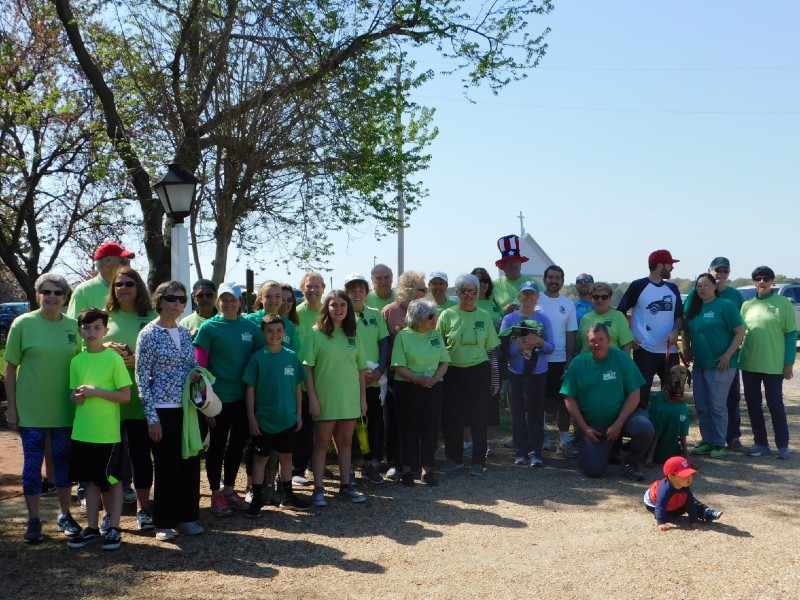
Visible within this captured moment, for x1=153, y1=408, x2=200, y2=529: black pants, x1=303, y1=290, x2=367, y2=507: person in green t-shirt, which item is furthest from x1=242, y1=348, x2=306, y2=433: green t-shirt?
x1=153, y1=408, x2=200, y2=529: black pants

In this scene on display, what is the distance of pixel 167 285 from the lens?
18.4 ft

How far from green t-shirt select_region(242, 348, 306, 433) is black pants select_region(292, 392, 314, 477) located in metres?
0.76

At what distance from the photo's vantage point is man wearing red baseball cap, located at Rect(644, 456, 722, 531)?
5.67m

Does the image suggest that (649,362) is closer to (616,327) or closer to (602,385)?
(616,327)

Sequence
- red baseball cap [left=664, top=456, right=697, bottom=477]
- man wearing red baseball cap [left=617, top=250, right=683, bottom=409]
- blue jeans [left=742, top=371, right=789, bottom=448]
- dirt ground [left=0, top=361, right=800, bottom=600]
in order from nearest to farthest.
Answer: dirt ground [left=0, top=361, right=800, bottom=600] → red baseball cap [left=664, top=456, right=697, bottom=477] → blue jeans [left=742, top=371, right=789, bottom=448] → man wearing red baseball cap [left=617, top=250, right=683, bottom=409]

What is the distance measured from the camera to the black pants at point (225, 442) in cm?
629

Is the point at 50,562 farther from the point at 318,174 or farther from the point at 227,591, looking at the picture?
the point at 318,174

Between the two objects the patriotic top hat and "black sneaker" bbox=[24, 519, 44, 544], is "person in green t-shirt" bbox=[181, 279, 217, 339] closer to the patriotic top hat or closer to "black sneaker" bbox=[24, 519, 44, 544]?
"black sneaker" bbox=[24, 519, 44, 544]

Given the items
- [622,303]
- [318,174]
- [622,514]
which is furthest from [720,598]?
[318,174]

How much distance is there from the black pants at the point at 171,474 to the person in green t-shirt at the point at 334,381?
1183mm

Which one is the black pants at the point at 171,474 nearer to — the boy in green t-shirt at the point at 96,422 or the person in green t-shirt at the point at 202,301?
the boy in green t-shirt at the point at 96,422

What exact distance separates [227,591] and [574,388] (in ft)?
13.2

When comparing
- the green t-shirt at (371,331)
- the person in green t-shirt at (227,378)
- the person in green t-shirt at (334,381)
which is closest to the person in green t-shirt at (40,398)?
the person in green t-shirt at (227,378)

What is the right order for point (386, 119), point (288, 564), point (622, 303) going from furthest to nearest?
point (386, 119) < point (622, 303) < point (288, 564)
